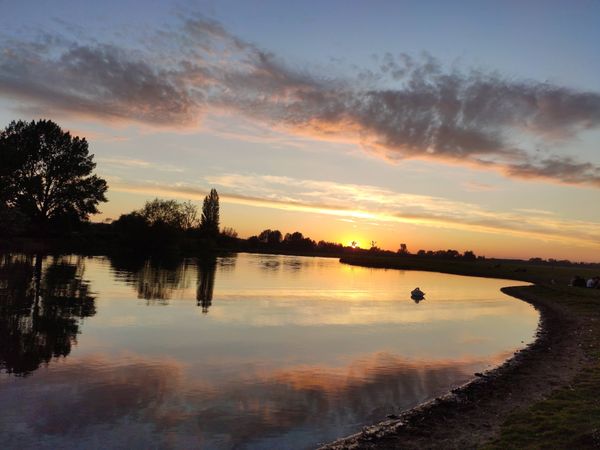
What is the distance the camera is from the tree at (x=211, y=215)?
570 feet

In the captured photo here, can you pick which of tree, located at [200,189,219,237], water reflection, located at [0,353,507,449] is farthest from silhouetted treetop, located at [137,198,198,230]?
water reflection, located at [0,353,507,449]

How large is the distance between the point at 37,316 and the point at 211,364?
11.5m

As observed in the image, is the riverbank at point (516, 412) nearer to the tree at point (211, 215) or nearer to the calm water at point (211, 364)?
the calm water at point (211, 364)

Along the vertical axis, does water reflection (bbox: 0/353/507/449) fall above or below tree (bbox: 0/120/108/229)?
below

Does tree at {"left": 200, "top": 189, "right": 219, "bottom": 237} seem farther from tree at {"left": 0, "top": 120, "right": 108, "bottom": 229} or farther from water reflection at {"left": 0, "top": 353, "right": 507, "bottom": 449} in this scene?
water reflection at {"left": 0, "top": 353, "right": 507, "bottom": 449}

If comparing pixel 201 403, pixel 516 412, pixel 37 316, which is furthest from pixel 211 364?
pixel 37 316

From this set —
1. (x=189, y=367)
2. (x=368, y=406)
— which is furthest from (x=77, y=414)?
(x=368, y=406)

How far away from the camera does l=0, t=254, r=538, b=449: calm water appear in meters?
11.6

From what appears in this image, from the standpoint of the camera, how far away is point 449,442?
36.1 feet

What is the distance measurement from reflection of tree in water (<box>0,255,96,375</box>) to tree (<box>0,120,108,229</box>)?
5543 cm

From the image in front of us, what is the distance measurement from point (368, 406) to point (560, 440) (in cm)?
520

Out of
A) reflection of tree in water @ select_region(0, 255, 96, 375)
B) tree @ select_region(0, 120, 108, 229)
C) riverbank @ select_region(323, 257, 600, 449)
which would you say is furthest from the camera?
tree @ select_region(0, 120, 108, 229)

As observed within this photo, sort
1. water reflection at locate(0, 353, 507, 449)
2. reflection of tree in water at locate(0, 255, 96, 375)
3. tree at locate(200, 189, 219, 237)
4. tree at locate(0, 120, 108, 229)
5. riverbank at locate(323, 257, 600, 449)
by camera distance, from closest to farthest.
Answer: riverbank at locate(323, 257, 600, 449) < water reflection at locate(0, 353, 507, 449) < reflection of tree in water at locate(0, 255, 96, 375) < tree at locate(0, 120, 108, 229) < tree at locate(200, 189, 219, 237)

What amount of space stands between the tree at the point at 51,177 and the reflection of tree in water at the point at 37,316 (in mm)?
55430
